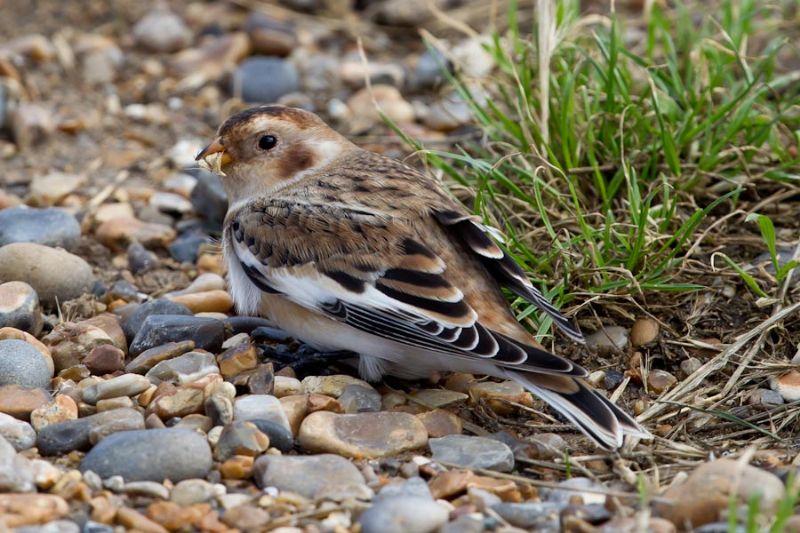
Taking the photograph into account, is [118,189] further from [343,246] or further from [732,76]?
[732,76]

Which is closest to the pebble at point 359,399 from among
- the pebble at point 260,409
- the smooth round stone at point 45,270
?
the pebble at point 260,409

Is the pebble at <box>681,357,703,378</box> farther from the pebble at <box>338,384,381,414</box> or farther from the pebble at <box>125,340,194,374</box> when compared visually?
the pebble at <box>125,340,194,374</box>

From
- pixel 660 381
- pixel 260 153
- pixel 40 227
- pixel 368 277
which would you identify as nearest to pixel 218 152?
pixel 260 153

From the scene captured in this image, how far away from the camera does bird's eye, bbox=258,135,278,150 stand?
419 centimetres

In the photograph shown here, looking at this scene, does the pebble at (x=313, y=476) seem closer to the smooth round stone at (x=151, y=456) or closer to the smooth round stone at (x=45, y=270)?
the smooth round stone at (x=151, y=456)

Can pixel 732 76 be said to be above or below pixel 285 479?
above

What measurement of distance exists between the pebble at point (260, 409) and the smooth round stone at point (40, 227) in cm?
151

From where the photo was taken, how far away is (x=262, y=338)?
404cm

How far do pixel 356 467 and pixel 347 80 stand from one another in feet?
11.4

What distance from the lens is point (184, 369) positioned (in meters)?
3.61

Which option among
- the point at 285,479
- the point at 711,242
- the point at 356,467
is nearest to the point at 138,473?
the point at 285,479

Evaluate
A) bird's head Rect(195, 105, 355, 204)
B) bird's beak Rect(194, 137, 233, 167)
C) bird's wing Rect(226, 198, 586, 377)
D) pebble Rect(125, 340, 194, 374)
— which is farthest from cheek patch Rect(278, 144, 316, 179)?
pebble Rect(125, 340, 194, 374)

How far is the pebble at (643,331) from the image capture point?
154 inches

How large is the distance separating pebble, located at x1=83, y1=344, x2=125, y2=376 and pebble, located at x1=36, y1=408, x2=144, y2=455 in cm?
46
